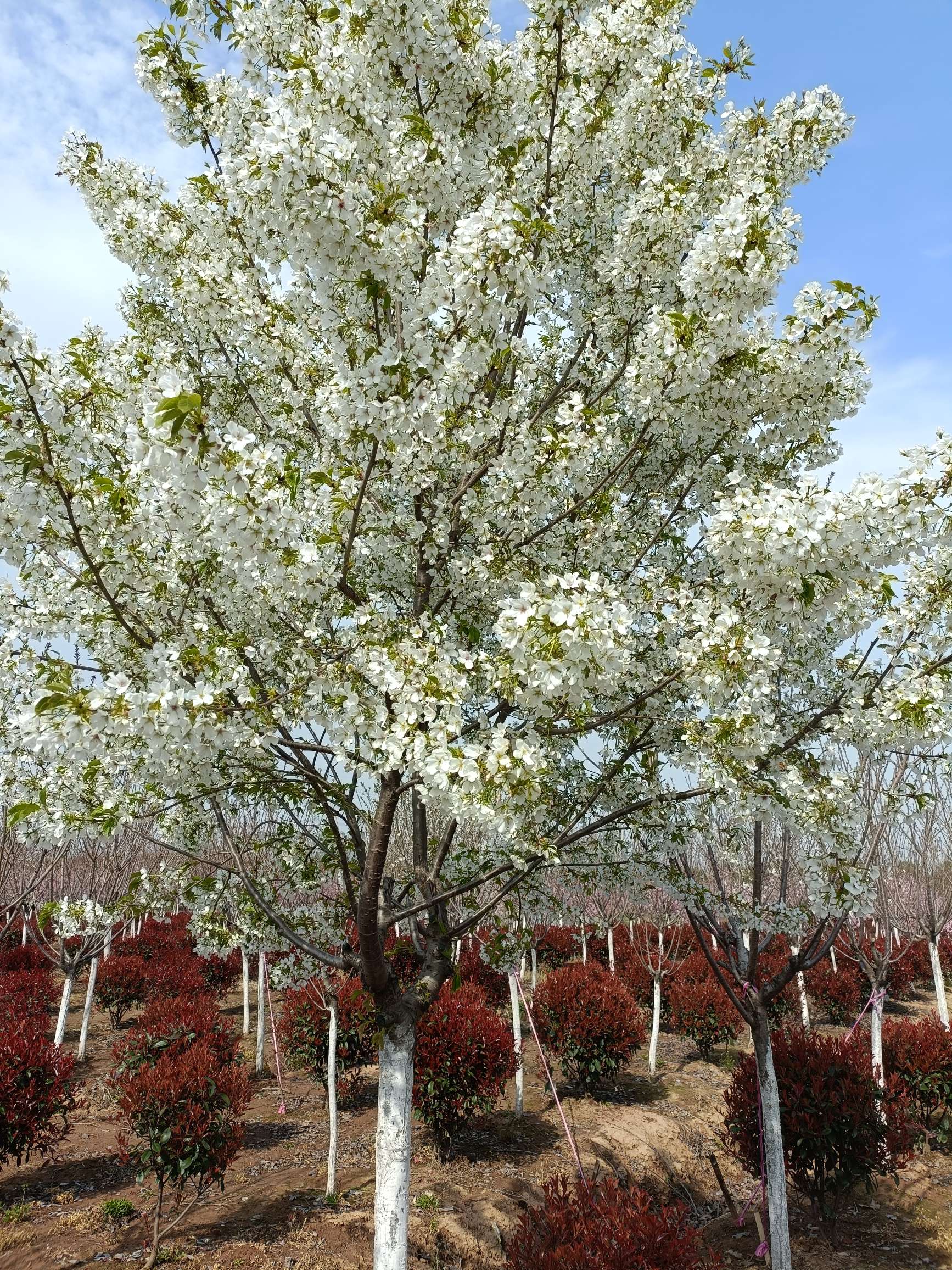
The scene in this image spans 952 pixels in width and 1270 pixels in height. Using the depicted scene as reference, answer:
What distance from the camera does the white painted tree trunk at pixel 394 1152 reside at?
4.32 meters

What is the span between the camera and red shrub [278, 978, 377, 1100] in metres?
10.5

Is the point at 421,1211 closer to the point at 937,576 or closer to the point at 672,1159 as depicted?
the point at 672,1159

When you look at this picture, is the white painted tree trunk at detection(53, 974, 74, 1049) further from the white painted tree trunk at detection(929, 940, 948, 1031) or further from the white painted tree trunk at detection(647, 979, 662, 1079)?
the white painted tree trunk at detection(929, 940, 948, 1031)

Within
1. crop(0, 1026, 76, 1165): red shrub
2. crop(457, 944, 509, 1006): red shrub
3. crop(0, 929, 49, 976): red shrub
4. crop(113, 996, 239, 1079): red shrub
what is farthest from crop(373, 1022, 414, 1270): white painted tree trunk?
crop(0, 929, 49, 976): red shrub

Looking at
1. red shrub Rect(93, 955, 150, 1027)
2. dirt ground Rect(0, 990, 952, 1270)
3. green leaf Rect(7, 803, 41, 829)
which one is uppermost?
green leaf Rect(7, 803, 41, 829)

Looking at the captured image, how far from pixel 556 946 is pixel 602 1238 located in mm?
15842

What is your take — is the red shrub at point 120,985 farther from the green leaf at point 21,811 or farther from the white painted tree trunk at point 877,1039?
the green leaf at point 21,811

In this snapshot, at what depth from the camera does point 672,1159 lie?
9312mm

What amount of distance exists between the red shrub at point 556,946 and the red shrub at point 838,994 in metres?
5.42

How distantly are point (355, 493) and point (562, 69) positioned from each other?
2833mm

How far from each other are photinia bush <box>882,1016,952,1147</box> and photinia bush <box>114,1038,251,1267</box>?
8.16 m

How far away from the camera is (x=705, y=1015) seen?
13406 mm

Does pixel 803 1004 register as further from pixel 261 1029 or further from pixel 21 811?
pixel 21 811

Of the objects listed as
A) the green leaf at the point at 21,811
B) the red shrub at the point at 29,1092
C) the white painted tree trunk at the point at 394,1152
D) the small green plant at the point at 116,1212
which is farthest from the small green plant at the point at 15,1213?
the green leaf at the point at 21,811
